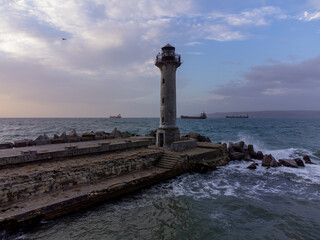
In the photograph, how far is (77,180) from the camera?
9867 millimetres

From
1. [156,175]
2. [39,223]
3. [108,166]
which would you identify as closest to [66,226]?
[39,223]

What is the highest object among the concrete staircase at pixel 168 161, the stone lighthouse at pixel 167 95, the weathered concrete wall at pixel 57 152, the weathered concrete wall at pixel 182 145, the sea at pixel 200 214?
the stone lighthouse at pixel 167 95

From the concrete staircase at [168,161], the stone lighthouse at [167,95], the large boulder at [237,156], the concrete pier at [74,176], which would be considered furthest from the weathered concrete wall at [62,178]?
the large boulder at [237,156]

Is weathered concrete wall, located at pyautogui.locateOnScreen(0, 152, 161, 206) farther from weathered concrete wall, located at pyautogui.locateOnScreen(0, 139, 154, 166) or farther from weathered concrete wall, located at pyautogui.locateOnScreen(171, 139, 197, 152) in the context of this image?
weathered concrete wall, located at pyautogui.locateOnScreen(171, 139, 197, 152)

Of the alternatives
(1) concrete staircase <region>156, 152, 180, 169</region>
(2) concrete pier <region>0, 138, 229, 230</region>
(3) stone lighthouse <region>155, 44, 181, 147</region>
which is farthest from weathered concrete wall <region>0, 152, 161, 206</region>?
(3) stone lighthouse <region>155, 44, 181, 147</region>

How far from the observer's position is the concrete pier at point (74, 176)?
776cm

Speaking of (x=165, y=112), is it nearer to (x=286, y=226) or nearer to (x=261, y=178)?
(x=261, y=178)

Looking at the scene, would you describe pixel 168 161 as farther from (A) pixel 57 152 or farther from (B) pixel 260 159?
(B) pixel 260 159

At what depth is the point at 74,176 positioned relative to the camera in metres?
9.80

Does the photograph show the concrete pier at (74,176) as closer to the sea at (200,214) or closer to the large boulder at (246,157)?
the sea at (200,214)

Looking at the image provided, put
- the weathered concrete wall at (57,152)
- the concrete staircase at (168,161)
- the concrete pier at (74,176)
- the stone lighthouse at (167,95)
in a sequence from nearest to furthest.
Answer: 1. the concrete pier at (74,176)
2. the weathered concrete wall at (57,152)
3. the concrete staircase at (168,161)
4. the stone lighthouse at (167,95)

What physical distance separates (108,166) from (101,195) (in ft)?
6.68

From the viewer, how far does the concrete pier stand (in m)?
7.76

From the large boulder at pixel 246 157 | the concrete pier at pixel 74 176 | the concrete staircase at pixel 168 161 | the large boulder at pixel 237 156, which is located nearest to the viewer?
the concrete pier at pixel 74 176
